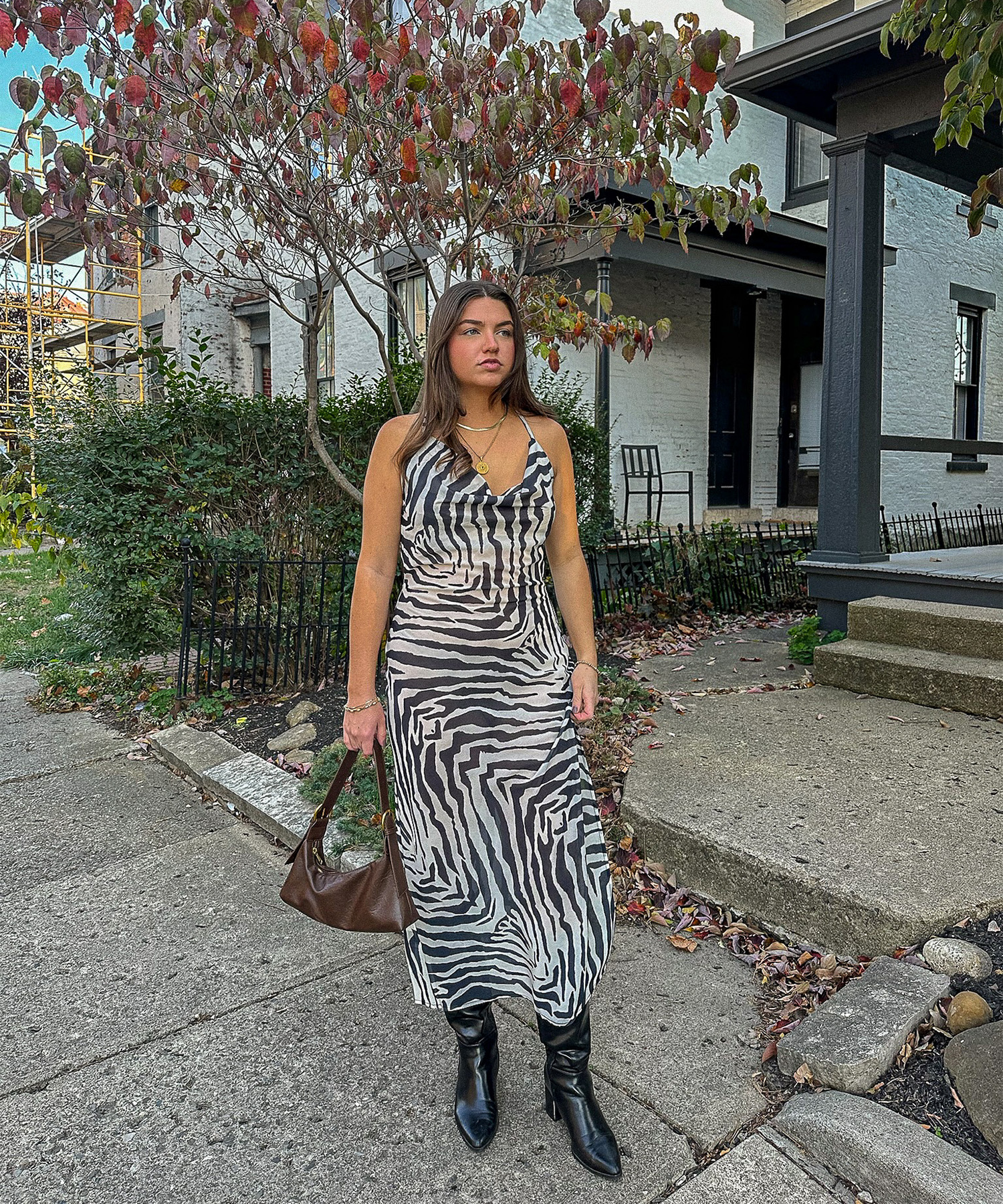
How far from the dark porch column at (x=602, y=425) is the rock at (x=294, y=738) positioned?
390 cm

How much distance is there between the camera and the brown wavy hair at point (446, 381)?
2107 millimetres

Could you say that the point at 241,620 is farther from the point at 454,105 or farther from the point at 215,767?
the point at 454,105

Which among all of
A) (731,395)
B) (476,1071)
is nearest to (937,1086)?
(476,1071)

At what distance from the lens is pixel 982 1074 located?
2.05m

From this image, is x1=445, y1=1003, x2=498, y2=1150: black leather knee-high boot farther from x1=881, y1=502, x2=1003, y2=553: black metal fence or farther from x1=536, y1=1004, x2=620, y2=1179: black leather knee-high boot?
x1=881, y1=502, x2=1003, y2=553: black metal fence

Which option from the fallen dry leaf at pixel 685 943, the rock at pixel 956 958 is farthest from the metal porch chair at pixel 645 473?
the rock at pixel 956 958

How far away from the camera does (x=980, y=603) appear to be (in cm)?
538

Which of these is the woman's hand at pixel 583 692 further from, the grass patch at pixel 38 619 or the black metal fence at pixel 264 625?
the grass patch at pixel 38 619

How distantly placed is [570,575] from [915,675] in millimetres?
Answer: 3141

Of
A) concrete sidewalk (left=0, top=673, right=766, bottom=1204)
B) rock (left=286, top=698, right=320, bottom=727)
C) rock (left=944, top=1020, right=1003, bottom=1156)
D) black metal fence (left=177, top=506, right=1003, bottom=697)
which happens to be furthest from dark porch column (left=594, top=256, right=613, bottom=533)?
rock (left=944, top=1020, right=1003, bottom=1156)

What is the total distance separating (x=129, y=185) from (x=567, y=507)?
3.43 meters

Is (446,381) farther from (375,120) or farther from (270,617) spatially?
(270,617)

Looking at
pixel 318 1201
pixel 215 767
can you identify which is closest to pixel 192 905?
pixel 215 767

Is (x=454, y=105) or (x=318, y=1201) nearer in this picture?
(x=318, y=1201)
